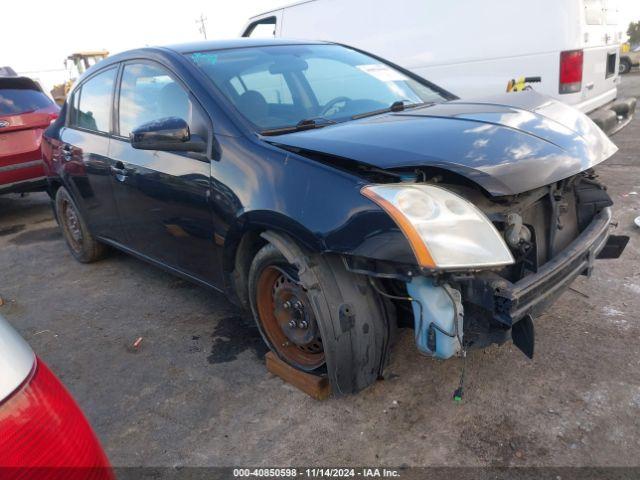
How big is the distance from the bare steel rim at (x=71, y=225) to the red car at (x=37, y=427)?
3.80 m

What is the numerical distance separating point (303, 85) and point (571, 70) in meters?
3.21

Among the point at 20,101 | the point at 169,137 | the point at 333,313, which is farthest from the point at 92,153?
the point at 20,101

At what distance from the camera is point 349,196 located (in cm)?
214

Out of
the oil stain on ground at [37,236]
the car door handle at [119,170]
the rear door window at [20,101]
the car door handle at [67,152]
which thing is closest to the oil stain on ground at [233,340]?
the car door handle at [119,170]

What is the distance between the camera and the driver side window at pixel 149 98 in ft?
9.86

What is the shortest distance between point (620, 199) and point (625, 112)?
3.77 ft

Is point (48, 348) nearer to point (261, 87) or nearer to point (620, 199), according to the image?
point (261, 87)

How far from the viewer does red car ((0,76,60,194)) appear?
6.24m

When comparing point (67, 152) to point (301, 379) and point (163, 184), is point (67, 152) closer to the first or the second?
point (163, 184)

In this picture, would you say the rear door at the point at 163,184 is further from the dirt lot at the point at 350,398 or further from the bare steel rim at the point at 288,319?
the dirt lot at the point at 350,398

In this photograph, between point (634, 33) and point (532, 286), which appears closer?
point (532, 286)

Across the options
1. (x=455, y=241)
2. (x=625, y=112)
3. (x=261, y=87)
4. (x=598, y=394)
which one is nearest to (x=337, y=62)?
(x=261, y=87)

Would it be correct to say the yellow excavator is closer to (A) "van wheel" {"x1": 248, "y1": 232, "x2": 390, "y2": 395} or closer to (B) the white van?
(B) the white van

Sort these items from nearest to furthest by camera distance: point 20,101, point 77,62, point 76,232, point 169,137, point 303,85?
point 169,137 → point 303,85 → point 76,232 → point 20,101 → point 77,62
